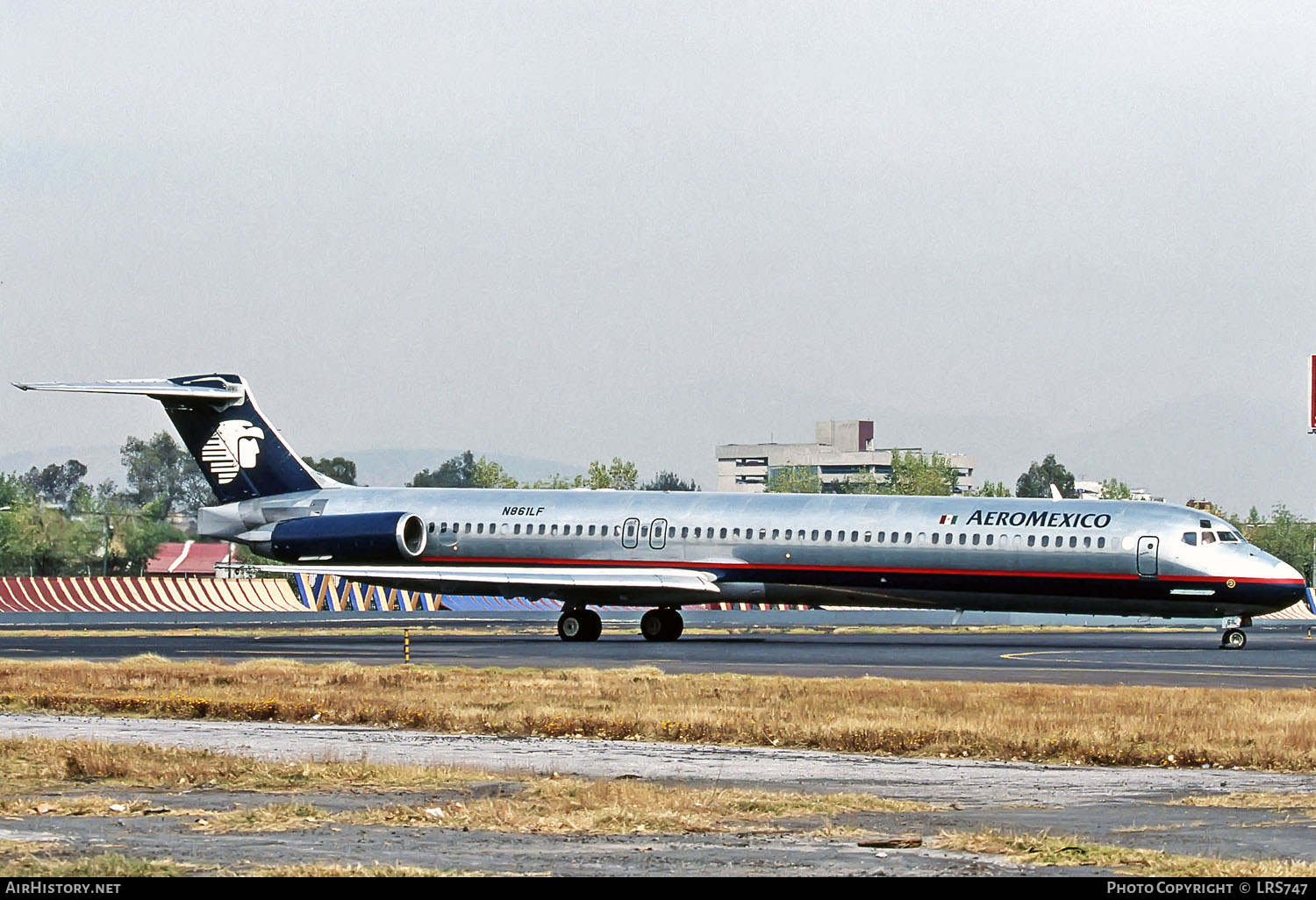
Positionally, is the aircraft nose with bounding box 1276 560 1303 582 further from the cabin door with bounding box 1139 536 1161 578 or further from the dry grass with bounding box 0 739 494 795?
the dry grass with bounding box 0 739 494 795

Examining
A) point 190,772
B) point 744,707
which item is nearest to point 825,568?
point 744,707

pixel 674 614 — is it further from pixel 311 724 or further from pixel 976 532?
pixel 311 724

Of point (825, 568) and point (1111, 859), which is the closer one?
point (1111, 859)

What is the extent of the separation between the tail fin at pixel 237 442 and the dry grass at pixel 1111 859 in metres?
41.1

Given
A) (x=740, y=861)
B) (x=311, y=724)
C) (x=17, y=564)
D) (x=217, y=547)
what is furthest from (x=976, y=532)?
(x=217, y=547)

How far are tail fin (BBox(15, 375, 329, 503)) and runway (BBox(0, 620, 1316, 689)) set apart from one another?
4004 mm

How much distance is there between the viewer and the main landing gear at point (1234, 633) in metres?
44.2

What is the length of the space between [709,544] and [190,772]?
31.2 m

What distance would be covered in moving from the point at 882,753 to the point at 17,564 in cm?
9996

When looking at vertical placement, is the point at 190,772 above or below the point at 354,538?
below

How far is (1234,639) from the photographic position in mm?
44438

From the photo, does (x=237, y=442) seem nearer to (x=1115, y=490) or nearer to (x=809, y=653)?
(x=809, y=653)

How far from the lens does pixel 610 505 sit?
49219 mm

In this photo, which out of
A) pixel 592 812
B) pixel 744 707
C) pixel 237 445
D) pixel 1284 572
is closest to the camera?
pixel 592 812
